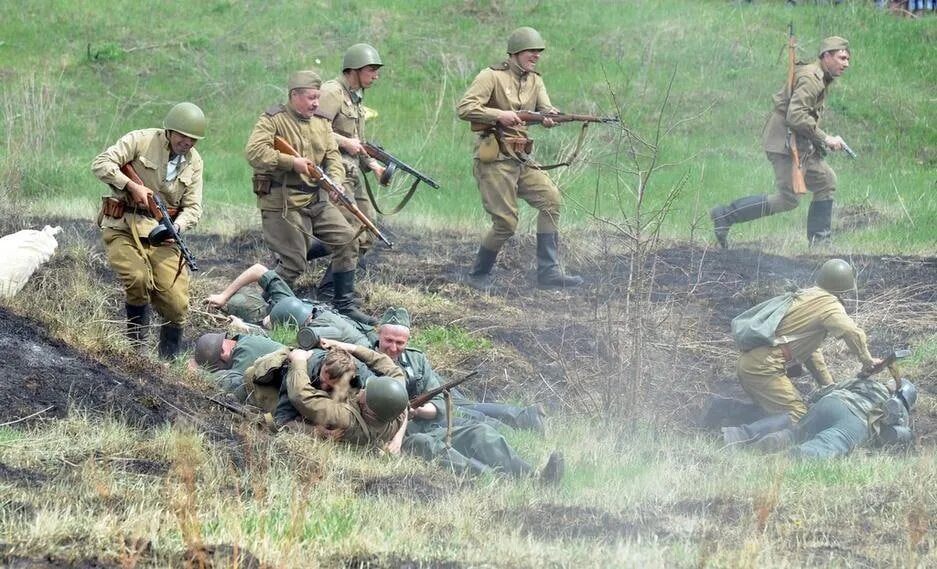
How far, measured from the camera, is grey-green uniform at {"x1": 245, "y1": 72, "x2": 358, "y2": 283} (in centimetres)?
1107

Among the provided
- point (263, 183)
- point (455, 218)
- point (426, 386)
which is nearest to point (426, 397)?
point (426, 386)

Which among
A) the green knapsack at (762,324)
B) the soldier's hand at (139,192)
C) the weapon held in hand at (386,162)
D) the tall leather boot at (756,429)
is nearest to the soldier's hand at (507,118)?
the weapon held in hand at (386,162)

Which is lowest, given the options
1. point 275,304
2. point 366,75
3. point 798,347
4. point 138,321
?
point 275,304

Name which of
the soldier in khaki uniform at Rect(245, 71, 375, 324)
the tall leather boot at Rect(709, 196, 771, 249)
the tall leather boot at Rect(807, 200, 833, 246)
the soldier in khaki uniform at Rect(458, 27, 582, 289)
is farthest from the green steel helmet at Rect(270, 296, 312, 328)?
the tall leather boot at Rect(807, 200, 833, 246)

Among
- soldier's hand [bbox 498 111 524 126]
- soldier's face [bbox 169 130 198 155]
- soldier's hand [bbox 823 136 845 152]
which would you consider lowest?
soldier's hand [bbox 823 136 845 152]

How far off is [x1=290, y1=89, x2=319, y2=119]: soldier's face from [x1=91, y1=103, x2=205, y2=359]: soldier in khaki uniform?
57.2 inches

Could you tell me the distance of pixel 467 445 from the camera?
8.97m

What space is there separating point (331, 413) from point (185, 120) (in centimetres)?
210

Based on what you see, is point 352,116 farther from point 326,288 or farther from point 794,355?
point 794,355

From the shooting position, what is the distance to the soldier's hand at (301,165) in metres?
11.0

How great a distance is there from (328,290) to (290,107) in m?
1.54

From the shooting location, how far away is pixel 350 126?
39.8ft

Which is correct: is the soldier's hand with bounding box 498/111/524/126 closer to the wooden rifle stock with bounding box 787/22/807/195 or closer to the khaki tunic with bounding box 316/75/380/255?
the khaki tunic with bounding box 316/75/380/255

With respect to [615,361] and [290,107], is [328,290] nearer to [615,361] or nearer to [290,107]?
→ [290,107]
